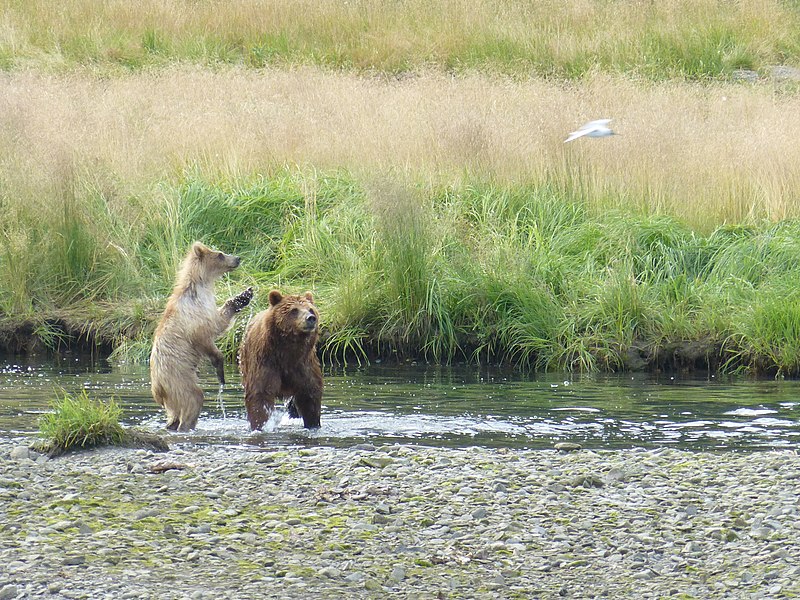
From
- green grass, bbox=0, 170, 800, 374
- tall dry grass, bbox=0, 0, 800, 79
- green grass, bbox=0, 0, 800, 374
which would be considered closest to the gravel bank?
green grass, bbox=0, 170, 800, 374

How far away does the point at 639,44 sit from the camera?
20.4m

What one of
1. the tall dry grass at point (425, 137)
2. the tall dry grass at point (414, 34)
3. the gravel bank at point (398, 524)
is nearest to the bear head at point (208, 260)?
the gravel bank at point (398, 524)

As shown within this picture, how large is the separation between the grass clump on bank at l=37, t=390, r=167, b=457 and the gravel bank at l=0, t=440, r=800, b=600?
0.43 ft

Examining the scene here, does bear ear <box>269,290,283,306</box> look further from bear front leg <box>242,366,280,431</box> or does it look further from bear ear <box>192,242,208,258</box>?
bear ear <box>192,242,208,258</box>

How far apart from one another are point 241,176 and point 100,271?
91.4 inches

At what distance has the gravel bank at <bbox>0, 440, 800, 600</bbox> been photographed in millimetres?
4664

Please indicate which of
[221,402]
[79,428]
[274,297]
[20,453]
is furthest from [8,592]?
[221,402]

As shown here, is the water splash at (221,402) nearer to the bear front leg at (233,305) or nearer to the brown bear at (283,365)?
Result: the bear front leg at (233,305)

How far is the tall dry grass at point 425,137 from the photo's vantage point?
1236 centimetres

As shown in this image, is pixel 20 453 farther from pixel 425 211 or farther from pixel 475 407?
pixel 425 211

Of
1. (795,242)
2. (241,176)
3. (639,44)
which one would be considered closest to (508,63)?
(639,44)

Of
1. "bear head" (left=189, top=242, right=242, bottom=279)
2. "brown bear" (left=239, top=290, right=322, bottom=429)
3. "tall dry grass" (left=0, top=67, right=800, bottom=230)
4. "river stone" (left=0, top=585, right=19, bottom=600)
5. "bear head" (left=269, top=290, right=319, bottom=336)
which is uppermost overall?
"tall dry grass" (left=0, top=67, right=800, bottom=230)

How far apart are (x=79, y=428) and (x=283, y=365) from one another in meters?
1.62

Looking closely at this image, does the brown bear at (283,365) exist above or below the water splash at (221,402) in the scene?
above
